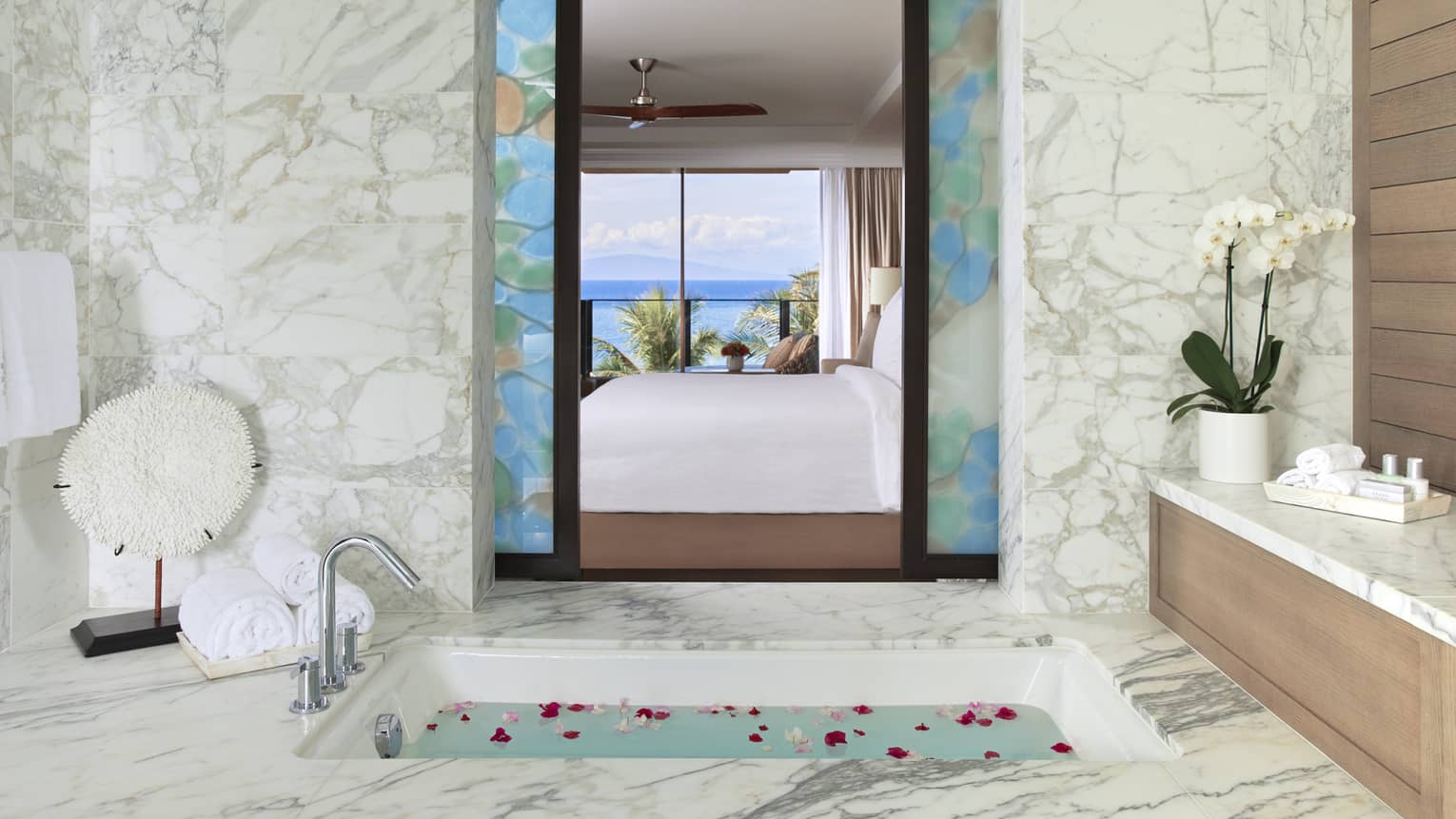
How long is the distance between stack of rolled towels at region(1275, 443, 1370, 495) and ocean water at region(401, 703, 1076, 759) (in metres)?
0.75

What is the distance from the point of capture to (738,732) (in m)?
2.37

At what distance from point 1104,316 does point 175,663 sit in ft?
7.59

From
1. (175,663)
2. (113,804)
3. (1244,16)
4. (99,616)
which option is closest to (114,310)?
(99,616)

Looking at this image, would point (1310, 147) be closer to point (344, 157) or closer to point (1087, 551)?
point (1087, 551)

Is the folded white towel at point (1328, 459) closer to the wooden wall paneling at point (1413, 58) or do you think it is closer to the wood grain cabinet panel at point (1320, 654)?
the wood grain cabinet panel at point (1320, 654)

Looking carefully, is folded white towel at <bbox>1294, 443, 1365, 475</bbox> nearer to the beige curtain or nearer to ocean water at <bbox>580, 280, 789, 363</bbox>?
the beige curtain

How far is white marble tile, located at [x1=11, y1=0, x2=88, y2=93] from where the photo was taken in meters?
2.49

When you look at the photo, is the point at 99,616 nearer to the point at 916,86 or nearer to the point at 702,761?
the point at 702,761

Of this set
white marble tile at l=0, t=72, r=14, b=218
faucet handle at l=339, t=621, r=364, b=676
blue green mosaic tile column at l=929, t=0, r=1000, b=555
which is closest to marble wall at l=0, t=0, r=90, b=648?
white marble tile at l=0, t=72, r=14, b=218

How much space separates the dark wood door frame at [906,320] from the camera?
2.95m

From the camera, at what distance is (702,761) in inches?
75.2

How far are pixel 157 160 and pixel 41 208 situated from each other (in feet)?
0.98

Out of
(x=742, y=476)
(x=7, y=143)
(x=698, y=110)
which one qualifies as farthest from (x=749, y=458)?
(x=698, y=110)

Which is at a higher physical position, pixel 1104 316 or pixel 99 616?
pixel 1104 316
